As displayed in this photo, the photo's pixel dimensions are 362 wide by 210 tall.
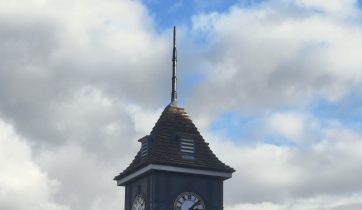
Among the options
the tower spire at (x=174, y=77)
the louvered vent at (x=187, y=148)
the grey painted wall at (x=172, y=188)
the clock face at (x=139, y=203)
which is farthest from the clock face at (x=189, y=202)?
the tower spire at (x=174, y=77)

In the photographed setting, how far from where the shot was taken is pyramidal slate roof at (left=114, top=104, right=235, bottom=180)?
6925cm

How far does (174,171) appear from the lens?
226 feet

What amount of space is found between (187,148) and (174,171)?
2838 millimetres

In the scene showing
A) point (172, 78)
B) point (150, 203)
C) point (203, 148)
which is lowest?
point (150, 203)

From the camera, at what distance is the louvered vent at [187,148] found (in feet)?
232

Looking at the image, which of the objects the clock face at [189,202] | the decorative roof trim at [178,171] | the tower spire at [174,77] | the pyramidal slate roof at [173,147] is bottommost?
the clock face at [189,202]

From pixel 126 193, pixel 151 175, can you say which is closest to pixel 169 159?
pixel 151 175

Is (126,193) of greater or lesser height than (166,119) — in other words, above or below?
below

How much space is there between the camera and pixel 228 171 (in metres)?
70.4

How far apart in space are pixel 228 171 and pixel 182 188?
11.9ft

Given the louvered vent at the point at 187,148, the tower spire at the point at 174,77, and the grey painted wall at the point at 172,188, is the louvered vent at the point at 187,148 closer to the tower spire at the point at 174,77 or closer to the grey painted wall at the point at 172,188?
the grey painted wall at the point at 172,188

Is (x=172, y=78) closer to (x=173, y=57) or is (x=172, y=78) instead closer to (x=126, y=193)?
(x=173, y=57)

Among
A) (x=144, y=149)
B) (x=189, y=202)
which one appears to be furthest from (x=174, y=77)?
(x=189, y=202)

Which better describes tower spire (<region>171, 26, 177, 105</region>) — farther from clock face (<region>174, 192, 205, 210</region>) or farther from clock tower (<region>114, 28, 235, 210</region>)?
clock face (<region>174, 192, 205, 210</region>)
